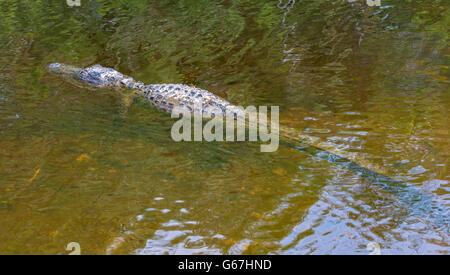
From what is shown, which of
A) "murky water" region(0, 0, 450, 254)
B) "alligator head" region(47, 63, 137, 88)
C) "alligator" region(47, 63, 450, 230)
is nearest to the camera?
"murky water" region(0, 0, 450, 254)

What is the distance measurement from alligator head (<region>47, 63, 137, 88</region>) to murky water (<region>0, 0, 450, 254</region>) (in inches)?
10.0

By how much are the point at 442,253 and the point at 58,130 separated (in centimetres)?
444

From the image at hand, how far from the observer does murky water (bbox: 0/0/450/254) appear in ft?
11.1

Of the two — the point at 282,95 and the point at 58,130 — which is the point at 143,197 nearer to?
the point at 58,130

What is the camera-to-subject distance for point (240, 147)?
4715 millimetres

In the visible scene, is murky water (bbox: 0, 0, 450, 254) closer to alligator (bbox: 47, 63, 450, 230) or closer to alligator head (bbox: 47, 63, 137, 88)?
alligator (bbox: 47, 63, 450, 230)

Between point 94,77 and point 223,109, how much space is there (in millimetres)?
2803

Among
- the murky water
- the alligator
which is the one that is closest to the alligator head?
the alligator

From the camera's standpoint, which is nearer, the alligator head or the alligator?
the alligator

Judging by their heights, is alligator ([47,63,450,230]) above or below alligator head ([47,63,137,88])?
below

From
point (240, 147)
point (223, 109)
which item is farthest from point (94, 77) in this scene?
point (240, 147)
